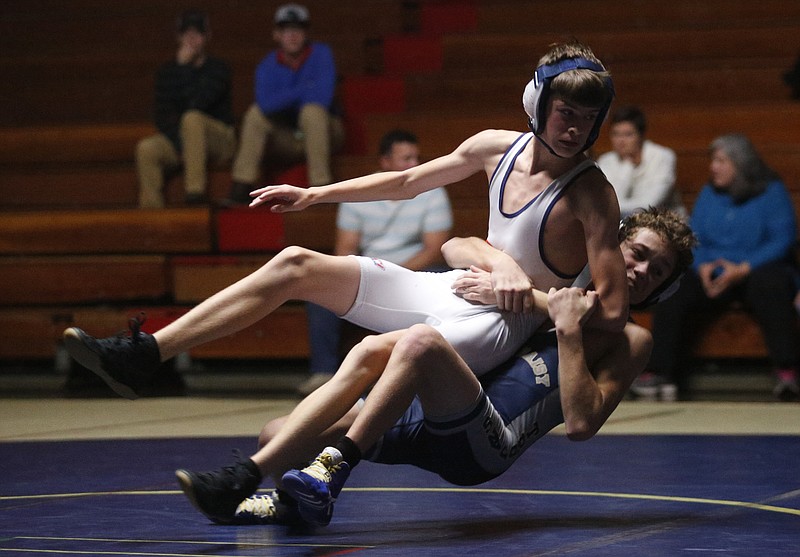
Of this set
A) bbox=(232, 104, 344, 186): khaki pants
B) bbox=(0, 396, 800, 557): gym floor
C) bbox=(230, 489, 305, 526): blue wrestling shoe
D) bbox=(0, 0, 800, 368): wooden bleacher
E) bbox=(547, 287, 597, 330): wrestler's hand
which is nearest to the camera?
bbox=(0, 396, 800, 557): gym floor

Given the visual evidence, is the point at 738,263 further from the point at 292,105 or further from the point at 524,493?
the point at 524,493

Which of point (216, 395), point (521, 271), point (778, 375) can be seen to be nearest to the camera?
point (521, 271)

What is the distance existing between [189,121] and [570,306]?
4108 millimetres

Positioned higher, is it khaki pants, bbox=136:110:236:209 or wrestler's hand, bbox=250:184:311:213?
wrestler's hand, bbox=250:184:311:213

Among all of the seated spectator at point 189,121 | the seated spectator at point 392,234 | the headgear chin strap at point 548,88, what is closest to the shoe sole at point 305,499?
the headgear chin strap at point 548,88

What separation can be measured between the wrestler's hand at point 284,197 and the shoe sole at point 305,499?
67 cm

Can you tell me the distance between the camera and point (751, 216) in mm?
5797

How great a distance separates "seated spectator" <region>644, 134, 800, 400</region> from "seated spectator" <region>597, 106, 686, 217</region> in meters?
0.20

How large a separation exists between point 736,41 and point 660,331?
2.25m

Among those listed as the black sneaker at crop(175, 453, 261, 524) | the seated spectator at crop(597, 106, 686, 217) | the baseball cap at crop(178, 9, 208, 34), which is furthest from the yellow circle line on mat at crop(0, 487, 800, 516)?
the baseball cap at crop(178, 9, 208, 34)

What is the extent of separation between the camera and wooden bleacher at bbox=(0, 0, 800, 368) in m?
6.41

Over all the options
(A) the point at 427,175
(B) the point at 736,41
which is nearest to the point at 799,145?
(B) the point at 736,41

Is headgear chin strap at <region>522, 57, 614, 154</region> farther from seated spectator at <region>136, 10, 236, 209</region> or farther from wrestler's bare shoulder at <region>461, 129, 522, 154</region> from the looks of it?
seated spectator at <region>136, 10, 236, 209</region>

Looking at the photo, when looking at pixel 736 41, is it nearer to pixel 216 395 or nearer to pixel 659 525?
pixel 216 395
